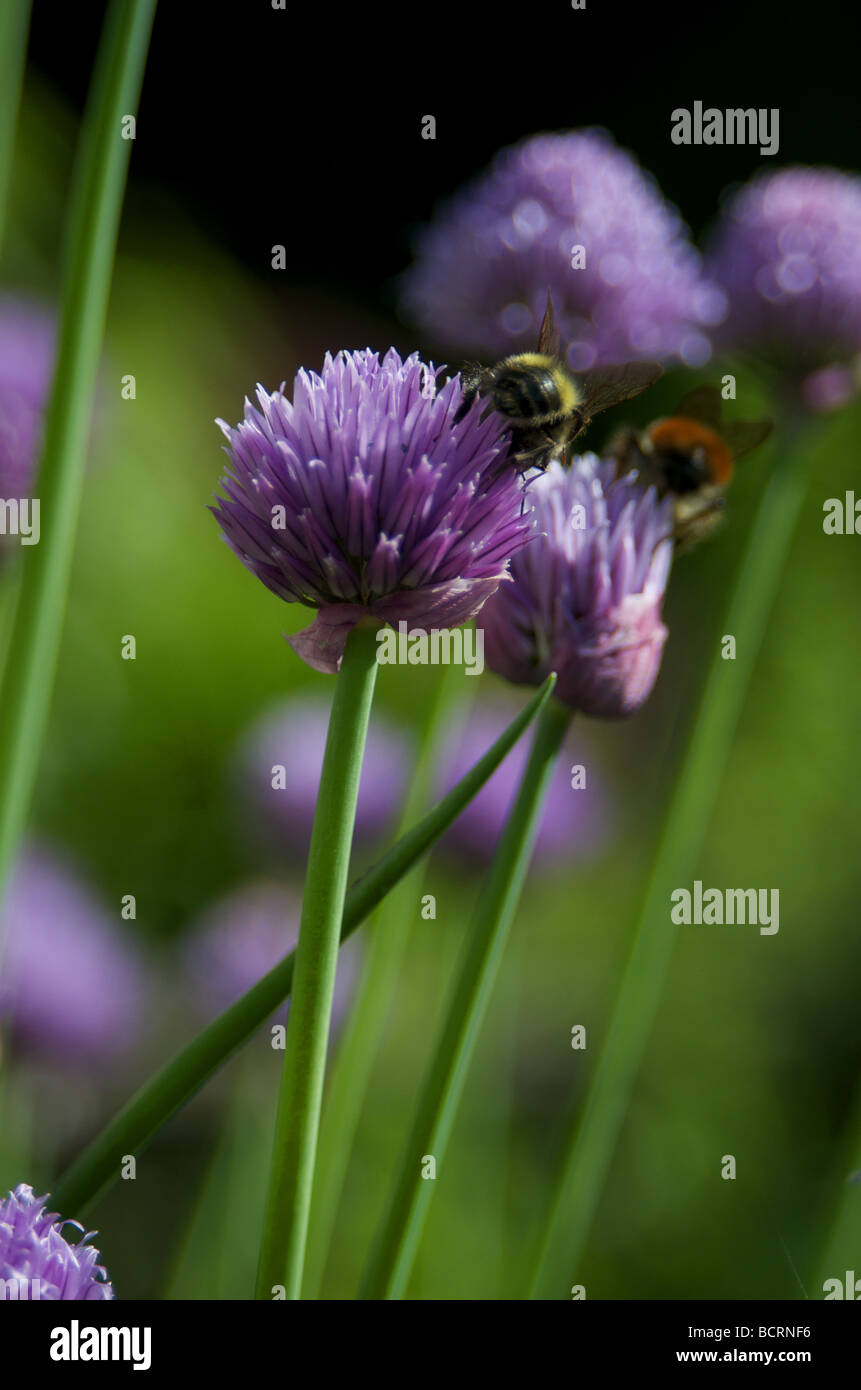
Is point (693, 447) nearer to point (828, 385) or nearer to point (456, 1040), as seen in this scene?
point (828, 385)

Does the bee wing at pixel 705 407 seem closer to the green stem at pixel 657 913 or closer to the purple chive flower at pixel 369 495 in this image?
the green stem at pixel 657 913

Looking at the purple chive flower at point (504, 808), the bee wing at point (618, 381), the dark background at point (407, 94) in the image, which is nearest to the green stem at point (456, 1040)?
the bee wing at point (618, 381)

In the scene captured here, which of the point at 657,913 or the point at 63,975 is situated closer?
the point at 657,913

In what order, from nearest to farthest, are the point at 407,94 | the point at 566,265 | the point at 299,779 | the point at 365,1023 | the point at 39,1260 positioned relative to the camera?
the point at 39,1260 → the point at 365,1023 → the point at 566,265 → the point at 299,779 → the point at 407,94

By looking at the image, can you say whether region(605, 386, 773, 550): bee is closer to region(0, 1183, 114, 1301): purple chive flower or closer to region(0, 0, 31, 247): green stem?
region(0, 0, 31, 247): green stem

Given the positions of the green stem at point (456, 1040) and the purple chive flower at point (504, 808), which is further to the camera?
the purple chive flower at point (504, 808)

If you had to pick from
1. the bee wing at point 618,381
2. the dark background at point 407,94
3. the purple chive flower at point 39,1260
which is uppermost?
the dark background at point 407,94

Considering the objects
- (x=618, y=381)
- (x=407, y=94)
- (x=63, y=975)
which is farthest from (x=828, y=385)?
(x=407, y=94)
